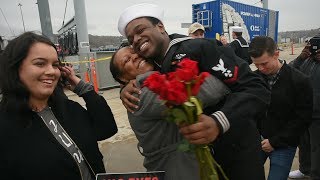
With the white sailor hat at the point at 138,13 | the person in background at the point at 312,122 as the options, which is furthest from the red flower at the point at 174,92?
the person in background at the point at 312,122

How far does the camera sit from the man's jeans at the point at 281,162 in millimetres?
2871

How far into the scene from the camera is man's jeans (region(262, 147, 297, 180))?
9.42 feet

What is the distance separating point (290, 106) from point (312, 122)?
2.81ft

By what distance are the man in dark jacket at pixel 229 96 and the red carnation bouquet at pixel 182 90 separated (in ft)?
0.47

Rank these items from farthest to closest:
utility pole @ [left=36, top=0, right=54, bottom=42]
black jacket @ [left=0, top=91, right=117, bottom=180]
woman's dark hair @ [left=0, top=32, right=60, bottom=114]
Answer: utility pole @ [left=36, top=0, right=54, bottom=42]
woman's dark hair @ [left=0, top=32, right=60, bottom=114]
black jacket @ [left=0, top=91, right=117, bottom=180]

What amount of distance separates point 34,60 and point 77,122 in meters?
0.48

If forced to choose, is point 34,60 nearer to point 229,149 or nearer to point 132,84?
point 132,84

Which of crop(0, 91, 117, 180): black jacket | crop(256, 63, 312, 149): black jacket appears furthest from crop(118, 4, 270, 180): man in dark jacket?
crop(256, 63, 312, 149): black jacket

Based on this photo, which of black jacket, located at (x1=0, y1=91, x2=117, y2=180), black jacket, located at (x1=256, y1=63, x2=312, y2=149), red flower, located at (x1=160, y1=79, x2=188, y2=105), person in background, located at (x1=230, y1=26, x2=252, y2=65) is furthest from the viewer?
person in background, located at (x1=230, y1=26, x2=252, y2=65)

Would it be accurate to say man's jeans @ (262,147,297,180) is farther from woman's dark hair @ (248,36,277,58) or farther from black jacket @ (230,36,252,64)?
black jacket @ (230,36,252,64)

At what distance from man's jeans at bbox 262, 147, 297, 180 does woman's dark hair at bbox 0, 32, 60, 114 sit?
7.38 feet

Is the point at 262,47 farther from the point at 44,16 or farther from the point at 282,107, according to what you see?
the point at 44,16

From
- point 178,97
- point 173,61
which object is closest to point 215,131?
point 178,97

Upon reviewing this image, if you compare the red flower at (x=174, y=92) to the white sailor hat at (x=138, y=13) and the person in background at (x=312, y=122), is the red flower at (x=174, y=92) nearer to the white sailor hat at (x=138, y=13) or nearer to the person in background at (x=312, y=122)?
the white sailor hat at (x=138, y=13)
